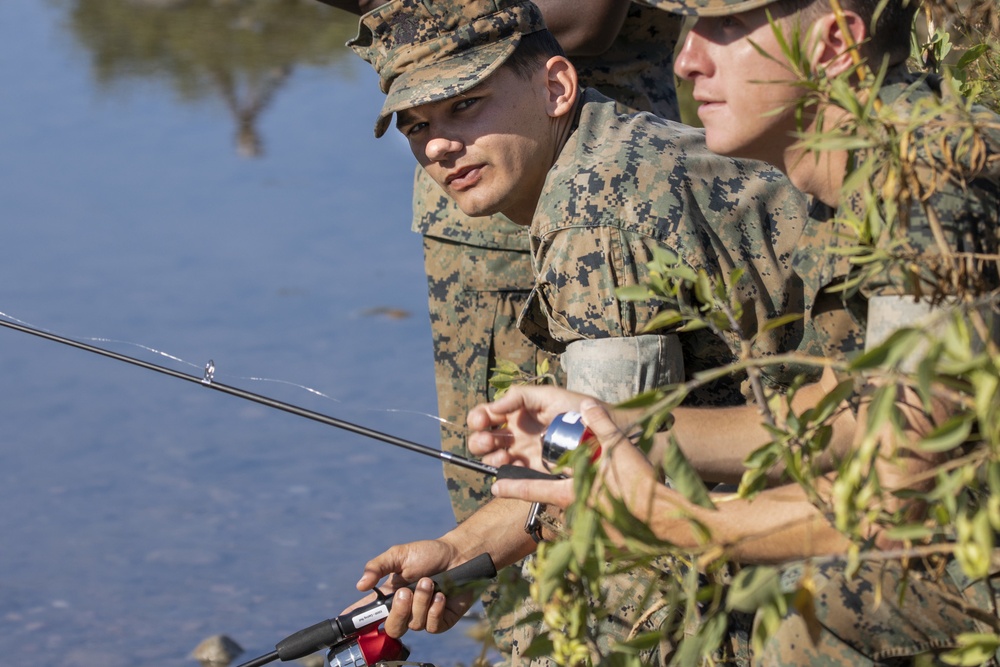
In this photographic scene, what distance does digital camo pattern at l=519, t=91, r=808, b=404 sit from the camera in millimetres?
2643

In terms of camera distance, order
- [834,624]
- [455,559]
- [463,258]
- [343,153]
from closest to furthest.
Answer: [834,624] → [455,559] → [463,258] → [343,153]

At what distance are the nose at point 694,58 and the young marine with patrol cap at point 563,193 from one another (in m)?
0.35

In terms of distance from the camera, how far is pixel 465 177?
3076mm

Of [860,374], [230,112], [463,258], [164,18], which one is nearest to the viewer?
[860,374]

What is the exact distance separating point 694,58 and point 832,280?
15.9 inches

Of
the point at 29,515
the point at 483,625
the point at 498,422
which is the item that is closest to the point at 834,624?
the point at 498,422

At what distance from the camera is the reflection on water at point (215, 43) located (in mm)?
11586

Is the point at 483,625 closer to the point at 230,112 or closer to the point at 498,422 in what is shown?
the point at 498,422

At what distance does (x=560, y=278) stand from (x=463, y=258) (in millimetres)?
1216

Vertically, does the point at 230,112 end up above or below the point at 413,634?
above

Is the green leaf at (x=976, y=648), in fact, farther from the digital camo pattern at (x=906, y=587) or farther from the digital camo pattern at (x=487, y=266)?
the digital camo pattern at (x=487, y=266)

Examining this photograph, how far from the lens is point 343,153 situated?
970cm

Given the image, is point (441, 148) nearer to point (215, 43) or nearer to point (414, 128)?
point (414, 128)

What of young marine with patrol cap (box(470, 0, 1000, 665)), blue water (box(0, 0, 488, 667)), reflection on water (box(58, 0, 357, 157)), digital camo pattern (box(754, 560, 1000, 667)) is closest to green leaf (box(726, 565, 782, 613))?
young marine with patrol cap (box(470, 0, 1000, 665))
